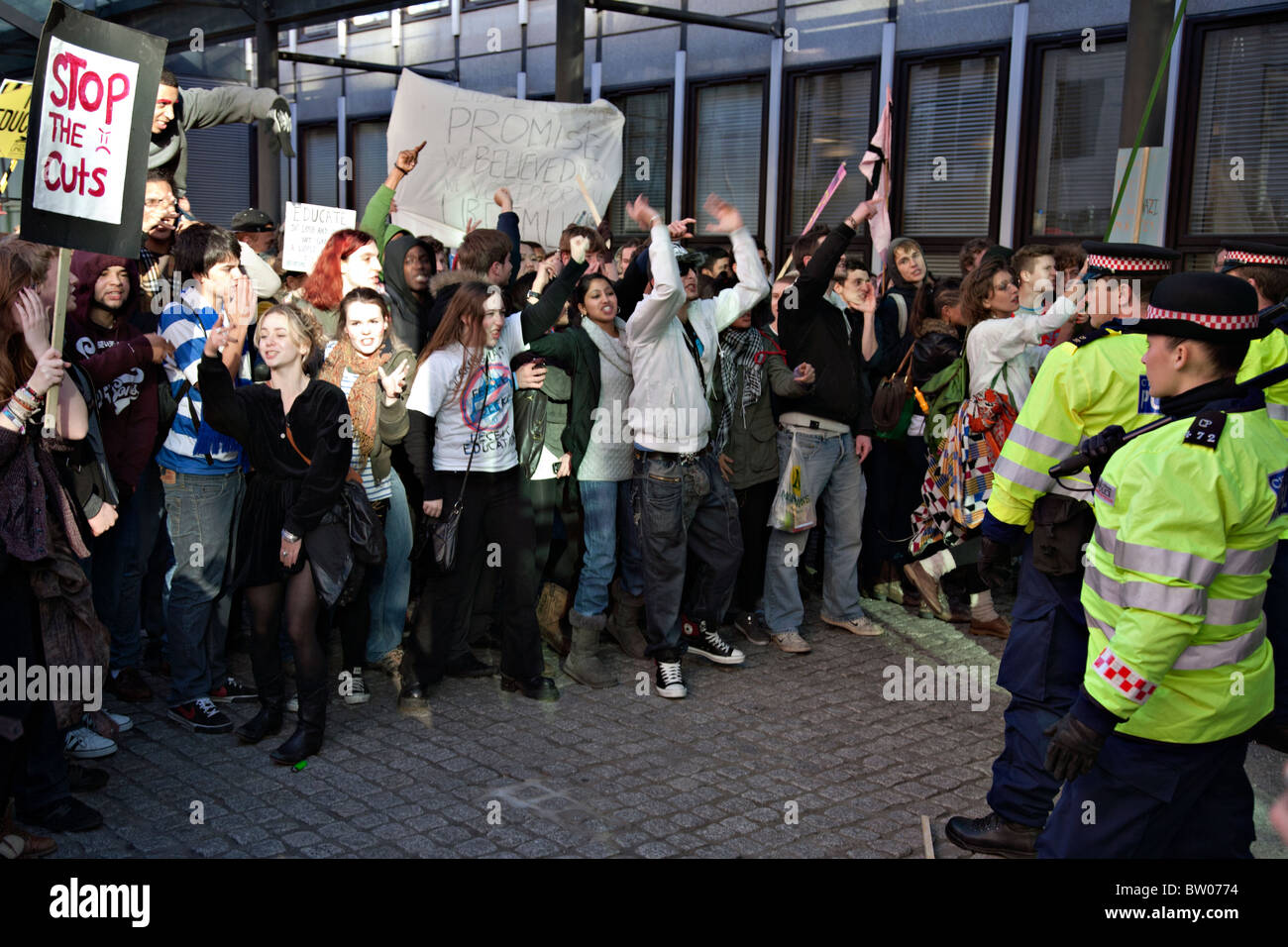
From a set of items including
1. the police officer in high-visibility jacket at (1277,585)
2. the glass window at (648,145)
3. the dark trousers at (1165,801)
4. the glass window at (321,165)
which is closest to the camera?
the dark trousers at (1165,801)

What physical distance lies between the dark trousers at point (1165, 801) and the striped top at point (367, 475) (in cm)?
365

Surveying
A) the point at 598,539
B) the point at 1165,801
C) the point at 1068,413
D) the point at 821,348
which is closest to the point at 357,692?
the point at 598,539

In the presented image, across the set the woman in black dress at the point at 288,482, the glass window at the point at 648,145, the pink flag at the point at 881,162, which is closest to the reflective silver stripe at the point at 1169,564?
the woman in black dress at the point at 288,482

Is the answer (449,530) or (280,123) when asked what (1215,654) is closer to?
(449,530)

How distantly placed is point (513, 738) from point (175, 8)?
1437cm

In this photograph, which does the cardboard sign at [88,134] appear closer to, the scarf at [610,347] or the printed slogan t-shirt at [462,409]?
the printed slogan t-shirt at [462,409]

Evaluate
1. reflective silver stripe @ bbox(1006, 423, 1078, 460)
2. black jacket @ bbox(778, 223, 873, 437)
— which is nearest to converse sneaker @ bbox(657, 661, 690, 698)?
black jacket @ bbox(778, 223, 873, 437)

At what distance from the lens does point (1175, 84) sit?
35.4 ft

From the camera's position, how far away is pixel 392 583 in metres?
6.67

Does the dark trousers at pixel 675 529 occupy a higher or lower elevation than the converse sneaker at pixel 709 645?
higher

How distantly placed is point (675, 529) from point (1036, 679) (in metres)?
2.42

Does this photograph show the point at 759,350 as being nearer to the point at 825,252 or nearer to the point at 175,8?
the point at 825,252

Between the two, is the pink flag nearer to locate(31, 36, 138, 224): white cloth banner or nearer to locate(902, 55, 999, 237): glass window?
locate(31, 36, 138, 224): white cloth banner

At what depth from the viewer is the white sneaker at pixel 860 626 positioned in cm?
762
